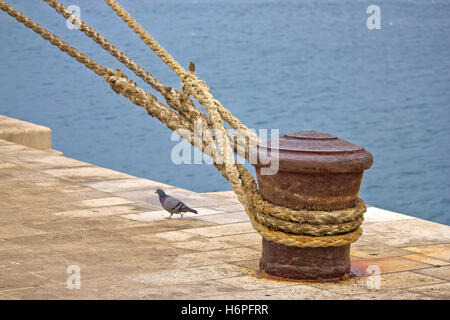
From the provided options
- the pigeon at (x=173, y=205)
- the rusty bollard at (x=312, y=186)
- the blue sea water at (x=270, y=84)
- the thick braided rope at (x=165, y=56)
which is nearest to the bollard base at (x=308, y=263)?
the rusty bollard at (x=312, y=186)

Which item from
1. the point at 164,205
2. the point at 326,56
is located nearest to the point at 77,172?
the point at 164,205

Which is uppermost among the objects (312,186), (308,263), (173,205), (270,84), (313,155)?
(270,84)

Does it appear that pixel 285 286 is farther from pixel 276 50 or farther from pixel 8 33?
pixel 8 33

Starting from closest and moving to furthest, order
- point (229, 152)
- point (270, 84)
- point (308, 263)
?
point (308, 263), point (229, 152), point (270, 84)

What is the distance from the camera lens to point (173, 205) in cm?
632

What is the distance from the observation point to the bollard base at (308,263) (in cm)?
486

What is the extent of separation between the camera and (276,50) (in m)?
39.1

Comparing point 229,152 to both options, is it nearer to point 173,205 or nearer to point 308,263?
point 308,263

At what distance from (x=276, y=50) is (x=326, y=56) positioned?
2.77m

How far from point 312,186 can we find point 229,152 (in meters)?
0.79

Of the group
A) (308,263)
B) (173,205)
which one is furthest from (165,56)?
(308,263)

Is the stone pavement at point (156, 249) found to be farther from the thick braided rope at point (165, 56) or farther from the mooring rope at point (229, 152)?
the thick braided rope at point (165, 56)

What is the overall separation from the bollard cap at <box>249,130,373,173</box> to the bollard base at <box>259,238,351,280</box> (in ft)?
1.70

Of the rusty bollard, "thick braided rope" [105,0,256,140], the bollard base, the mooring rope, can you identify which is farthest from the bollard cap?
"thick braided rope" [105,0,256,140]
